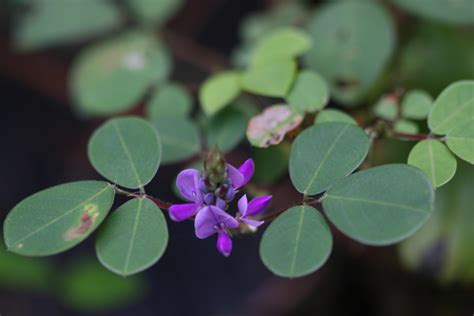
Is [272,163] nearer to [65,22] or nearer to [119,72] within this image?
[119,72]

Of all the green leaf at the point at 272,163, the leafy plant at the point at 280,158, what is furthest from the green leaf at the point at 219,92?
the green leaf at the point at 272,163

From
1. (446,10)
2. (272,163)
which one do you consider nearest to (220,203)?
(272,163)

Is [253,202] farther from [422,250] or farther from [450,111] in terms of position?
[422,250]

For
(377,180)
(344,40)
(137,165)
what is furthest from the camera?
(344,40)

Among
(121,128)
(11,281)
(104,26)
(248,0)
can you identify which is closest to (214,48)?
(248,0)

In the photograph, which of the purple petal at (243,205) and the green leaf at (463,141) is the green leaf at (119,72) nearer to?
the purple petal at (243,205)

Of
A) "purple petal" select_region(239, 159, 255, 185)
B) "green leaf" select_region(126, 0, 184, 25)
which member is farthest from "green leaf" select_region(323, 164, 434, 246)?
"green leaf" select_region(126, 0, 184, 25)
